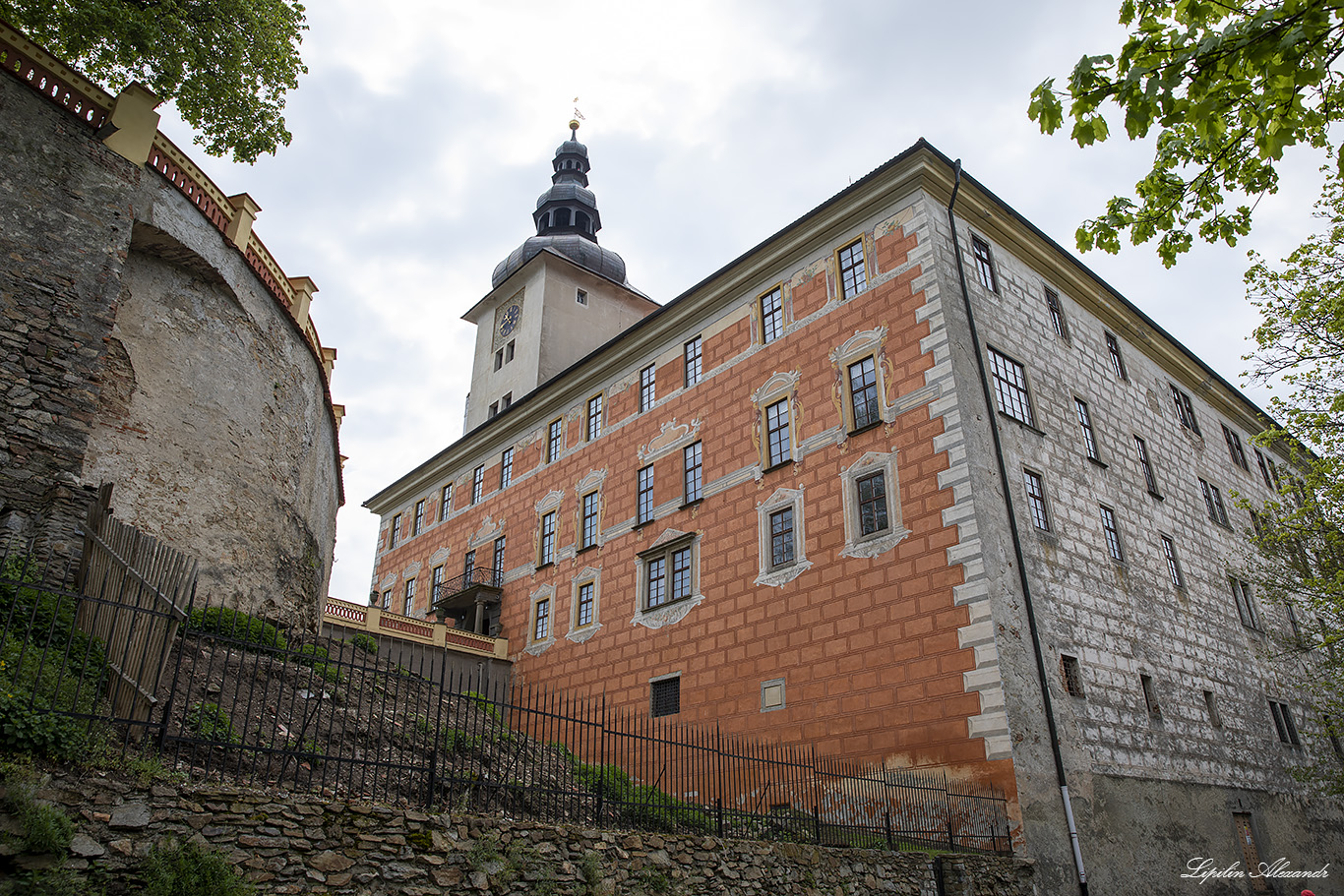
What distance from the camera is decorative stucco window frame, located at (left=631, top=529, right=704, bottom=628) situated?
22250 mm

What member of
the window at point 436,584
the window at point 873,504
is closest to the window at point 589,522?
the window at point 436,584

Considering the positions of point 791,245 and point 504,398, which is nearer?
point 791,245

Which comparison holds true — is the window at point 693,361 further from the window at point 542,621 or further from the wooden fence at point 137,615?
the wooden fence at point 137,615

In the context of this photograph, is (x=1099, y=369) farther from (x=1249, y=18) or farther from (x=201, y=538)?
(x=201, y=538)

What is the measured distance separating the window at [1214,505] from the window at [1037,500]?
10.2 meters

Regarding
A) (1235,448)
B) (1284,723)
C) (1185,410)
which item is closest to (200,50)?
(1185,410)

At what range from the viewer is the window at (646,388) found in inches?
1037

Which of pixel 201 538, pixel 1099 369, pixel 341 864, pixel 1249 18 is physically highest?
pixel 1099 369

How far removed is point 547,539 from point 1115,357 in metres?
17.8

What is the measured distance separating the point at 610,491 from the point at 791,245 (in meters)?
8.93

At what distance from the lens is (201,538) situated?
13938 millimetres

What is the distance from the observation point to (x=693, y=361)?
82.3 ft

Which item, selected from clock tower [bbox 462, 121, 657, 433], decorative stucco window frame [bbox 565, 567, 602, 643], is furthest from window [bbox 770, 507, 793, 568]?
clock tower [bbox 462, 121, 657, 433]

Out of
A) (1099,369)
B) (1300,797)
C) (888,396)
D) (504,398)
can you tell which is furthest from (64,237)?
(1300,797)
